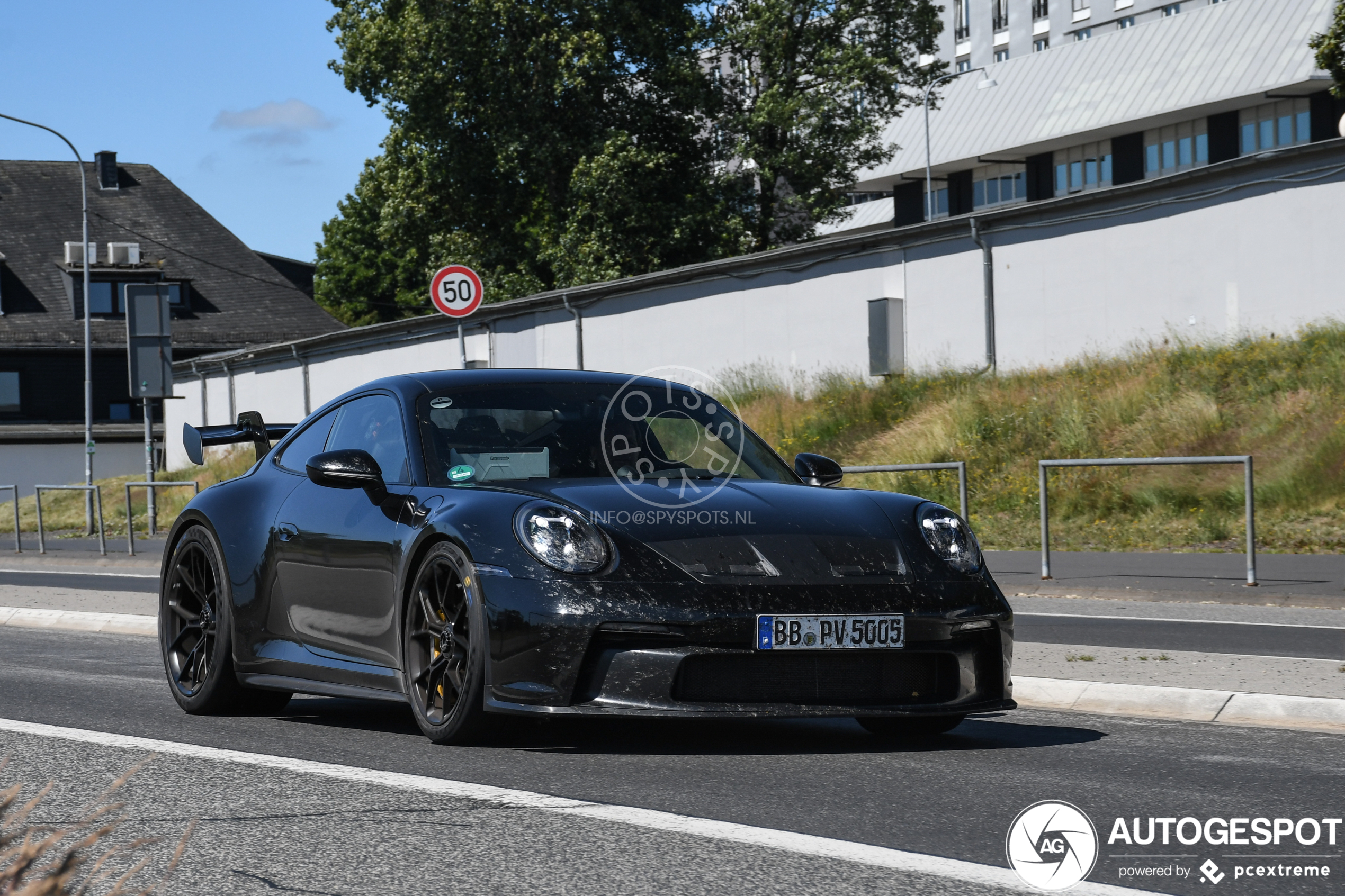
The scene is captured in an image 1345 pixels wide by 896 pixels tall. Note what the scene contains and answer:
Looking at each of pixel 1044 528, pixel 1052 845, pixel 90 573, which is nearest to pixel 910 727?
pixel 1052 845

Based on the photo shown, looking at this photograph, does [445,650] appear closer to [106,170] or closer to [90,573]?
[90,573]

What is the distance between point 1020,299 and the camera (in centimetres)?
2445

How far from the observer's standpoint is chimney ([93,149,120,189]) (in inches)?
2822

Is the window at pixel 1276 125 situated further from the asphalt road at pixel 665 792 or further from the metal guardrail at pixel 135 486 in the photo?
the asphalt road at pixel 665 792

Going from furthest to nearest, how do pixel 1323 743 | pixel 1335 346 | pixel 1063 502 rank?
pixel 1335 346
pixel 1063 502
pixel 1323 743

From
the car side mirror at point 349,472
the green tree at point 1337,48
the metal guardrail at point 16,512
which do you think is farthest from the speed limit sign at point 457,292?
the green tree at point 1337,48

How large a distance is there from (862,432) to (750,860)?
67.2 feet

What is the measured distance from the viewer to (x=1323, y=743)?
238 inches

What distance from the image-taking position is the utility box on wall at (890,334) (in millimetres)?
26219

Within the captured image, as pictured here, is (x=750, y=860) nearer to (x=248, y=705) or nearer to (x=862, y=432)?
(x=248, y=705)

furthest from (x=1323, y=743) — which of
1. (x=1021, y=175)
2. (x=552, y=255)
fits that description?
(x=1021, y=175)

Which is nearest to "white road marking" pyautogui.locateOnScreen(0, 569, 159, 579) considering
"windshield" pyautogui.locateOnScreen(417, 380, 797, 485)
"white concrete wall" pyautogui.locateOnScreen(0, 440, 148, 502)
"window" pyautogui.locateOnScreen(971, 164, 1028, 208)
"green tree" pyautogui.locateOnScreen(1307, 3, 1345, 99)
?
"windshield" pyautogui.locateOnScreen(417, 380, 797, 485)

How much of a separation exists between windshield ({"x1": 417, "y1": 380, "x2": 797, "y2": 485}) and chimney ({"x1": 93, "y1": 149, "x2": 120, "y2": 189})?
69.7 m

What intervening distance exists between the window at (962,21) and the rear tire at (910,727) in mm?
85469
